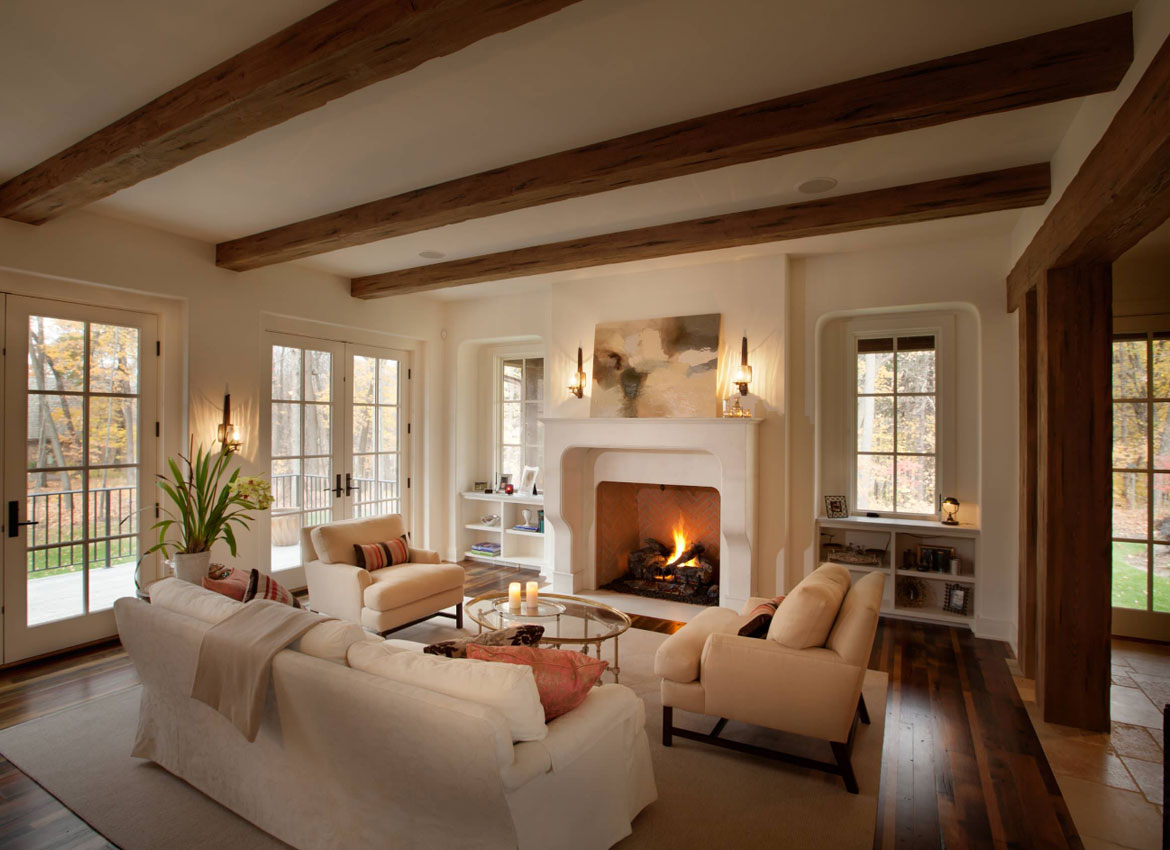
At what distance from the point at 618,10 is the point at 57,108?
2442mm

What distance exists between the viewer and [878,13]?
2025mm

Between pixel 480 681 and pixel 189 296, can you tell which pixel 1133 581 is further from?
pixel 189 296

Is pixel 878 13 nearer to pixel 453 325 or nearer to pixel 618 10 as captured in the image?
pixel 618 10

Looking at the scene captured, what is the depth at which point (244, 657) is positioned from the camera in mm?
2186

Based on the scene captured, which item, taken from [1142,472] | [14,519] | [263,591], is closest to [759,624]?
[263,591]

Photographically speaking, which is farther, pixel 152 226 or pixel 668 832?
pixel 152 226

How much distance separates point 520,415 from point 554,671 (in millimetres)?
4889

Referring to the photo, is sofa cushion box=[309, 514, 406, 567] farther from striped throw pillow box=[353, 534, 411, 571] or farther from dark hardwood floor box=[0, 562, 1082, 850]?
dark hardwood floor box=[0, 562, 1082, 850]

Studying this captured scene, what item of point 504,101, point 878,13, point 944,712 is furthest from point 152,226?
point 944,712

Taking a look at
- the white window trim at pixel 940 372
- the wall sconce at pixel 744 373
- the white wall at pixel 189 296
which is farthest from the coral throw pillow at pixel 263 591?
the white window trim at pixel 940 372

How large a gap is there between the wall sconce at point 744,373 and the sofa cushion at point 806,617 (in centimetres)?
227

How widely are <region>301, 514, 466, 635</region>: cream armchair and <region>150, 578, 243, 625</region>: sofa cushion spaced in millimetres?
1458

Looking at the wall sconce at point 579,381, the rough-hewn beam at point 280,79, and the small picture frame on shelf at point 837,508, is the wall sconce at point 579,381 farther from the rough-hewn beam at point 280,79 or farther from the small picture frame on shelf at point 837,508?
the rough-hewn beam at point 280,79

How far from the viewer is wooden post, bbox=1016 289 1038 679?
3.72 m
